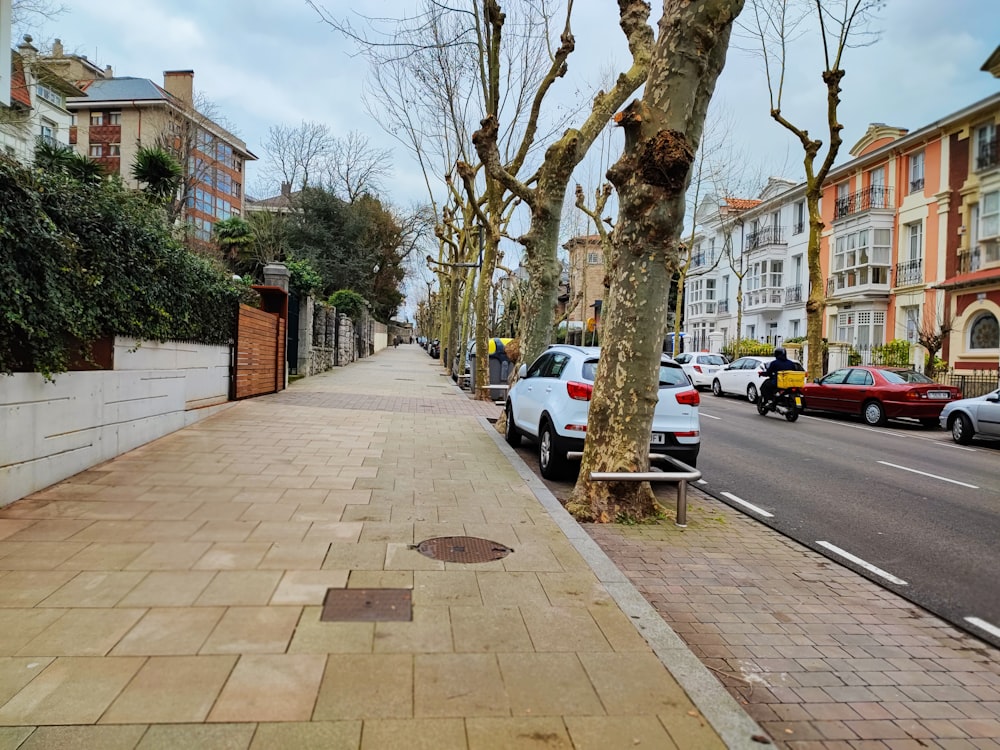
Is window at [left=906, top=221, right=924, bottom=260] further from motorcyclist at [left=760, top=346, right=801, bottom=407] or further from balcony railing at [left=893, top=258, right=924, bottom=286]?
motorcyclist at [left=760, top=346, right=801, bottom=407]

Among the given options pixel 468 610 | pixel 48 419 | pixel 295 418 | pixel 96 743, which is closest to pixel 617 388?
pixel 468 610

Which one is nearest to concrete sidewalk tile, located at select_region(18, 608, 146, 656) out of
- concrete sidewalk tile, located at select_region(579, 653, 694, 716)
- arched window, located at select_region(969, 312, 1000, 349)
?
concrete sidewalk tile, located at select_region(579, 653, 694, 716)

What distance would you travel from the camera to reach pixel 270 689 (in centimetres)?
296

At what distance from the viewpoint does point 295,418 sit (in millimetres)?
12133

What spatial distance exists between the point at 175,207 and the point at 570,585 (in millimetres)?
24309

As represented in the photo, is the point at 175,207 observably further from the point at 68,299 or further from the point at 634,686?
the point at 634,686

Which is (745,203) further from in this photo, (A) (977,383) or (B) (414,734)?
(B) (414,734)

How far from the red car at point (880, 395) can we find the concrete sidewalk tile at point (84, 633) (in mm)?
16817

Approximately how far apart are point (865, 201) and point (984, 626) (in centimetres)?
3057

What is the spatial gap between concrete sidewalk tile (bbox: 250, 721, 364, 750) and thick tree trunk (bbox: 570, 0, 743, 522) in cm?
394

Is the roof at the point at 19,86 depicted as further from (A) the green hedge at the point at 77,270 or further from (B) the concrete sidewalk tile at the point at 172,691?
(B) the concrete sidewalk tile at the point at 172,691

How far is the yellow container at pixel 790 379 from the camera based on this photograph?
16.3 m

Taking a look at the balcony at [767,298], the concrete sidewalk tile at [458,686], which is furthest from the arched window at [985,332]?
the concrete sidewalk tile at [458,686]

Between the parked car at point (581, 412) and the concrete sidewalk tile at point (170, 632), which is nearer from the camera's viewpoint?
the concrete sidewalk tile at point (170, 632)
